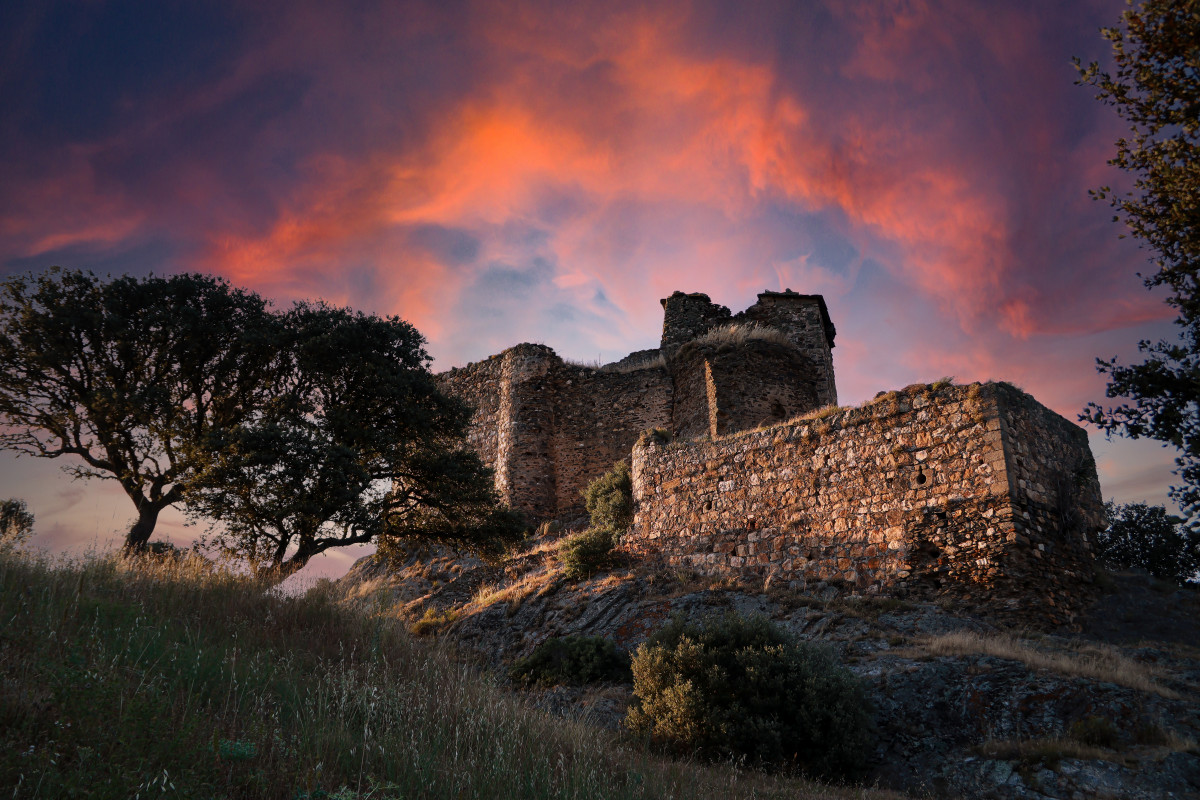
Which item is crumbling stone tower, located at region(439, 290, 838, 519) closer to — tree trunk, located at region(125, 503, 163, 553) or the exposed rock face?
the exposed rock face

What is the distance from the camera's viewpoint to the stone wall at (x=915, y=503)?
37.0ft

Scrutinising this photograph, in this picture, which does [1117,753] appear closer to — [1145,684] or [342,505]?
[1145,684]

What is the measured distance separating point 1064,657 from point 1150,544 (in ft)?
50.0

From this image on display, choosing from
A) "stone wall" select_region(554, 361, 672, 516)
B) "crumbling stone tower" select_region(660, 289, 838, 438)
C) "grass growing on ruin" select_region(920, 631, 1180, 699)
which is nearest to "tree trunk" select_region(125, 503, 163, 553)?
"stone wall" select_region(554, 361, 672, 516)

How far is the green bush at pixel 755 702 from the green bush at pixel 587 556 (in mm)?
6715

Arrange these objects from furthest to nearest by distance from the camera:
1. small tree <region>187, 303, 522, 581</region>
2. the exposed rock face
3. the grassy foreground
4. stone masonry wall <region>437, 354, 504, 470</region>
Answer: stone masonry wall <region>437, 354, 504, 470</region>
small tree <region>187, 303, 522, 581</region>
the exposed rock face
the grassy foreground

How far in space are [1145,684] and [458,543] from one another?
1501cm

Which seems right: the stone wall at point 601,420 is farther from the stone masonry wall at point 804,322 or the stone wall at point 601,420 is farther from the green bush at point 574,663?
the green bush at point 574,663

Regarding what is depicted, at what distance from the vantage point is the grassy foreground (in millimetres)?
3406

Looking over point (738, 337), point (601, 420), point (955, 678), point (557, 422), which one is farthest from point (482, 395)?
point (955, 678)

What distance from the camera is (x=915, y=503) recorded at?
12.3 metres

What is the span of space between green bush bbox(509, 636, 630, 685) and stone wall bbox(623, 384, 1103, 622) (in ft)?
13.8

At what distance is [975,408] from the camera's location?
1200 centimetres

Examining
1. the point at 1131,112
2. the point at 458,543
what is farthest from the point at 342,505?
the point at 1131,112
